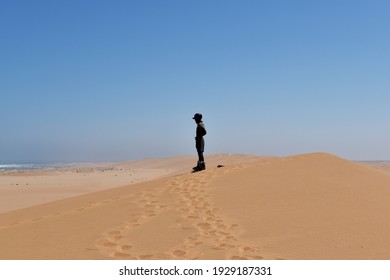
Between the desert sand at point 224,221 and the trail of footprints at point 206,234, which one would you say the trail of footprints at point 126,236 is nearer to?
the desert sand at point 224,221

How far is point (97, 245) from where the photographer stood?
20.1ft

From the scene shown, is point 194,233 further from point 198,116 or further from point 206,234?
point 198,116

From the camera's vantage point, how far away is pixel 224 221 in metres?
7.23

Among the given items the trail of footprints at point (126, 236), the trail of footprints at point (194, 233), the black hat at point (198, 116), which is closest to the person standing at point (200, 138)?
the black hat at point (198, 116)

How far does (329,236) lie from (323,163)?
21.3 ft

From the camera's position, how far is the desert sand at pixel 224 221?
18.9ft

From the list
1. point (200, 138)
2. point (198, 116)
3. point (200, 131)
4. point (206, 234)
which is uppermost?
point (198, 116)

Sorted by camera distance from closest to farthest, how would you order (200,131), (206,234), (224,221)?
(206,234) → (224,221) → (200,131)

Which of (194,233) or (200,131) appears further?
(200,131)

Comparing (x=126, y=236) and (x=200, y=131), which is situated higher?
(x=200, y=131)

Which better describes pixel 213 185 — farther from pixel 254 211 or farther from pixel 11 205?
pixel 11 205

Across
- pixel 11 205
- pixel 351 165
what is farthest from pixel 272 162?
pixel 11 205

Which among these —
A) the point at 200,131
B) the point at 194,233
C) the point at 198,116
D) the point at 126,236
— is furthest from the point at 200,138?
the point at 126,236

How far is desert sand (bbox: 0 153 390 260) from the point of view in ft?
18.9
